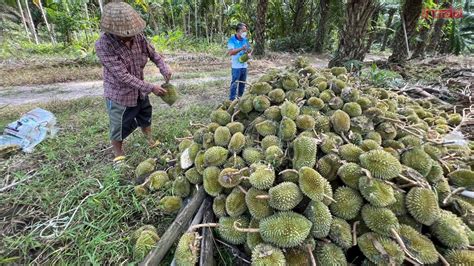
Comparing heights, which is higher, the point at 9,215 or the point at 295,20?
the point at 295,20

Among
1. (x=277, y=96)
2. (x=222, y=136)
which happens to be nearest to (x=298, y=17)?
(x=277, y=96)

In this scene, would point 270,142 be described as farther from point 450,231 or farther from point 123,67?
point 123,67

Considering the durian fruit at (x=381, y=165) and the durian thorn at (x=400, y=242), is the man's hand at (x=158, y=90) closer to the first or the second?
the durian fruit at (x=381, y=165)

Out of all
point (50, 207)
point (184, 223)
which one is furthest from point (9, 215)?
point (184, 223)

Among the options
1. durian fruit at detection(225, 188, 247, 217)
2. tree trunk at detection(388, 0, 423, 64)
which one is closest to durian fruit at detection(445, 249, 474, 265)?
durian fruit at detection(225, 188, 247, 217)

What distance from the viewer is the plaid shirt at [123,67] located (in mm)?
2506

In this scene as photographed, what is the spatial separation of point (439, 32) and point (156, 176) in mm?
13726

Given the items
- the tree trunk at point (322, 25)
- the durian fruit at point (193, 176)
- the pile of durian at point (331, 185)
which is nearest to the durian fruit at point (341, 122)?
the pile of durian at point (331, 185)

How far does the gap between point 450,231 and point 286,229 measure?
2.31ft

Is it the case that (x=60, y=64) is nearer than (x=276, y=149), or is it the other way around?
(x=276, y=149)

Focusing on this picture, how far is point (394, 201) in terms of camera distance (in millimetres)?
1201

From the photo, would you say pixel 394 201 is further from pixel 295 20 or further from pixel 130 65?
pixel 295 20

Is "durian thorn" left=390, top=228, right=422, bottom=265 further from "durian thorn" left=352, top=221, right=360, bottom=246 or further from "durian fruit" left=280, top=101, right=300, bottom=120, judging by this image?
"durian fruit" left=280, top=101, right=300, bottom=120

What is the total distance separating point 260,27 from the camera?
33.3ft
